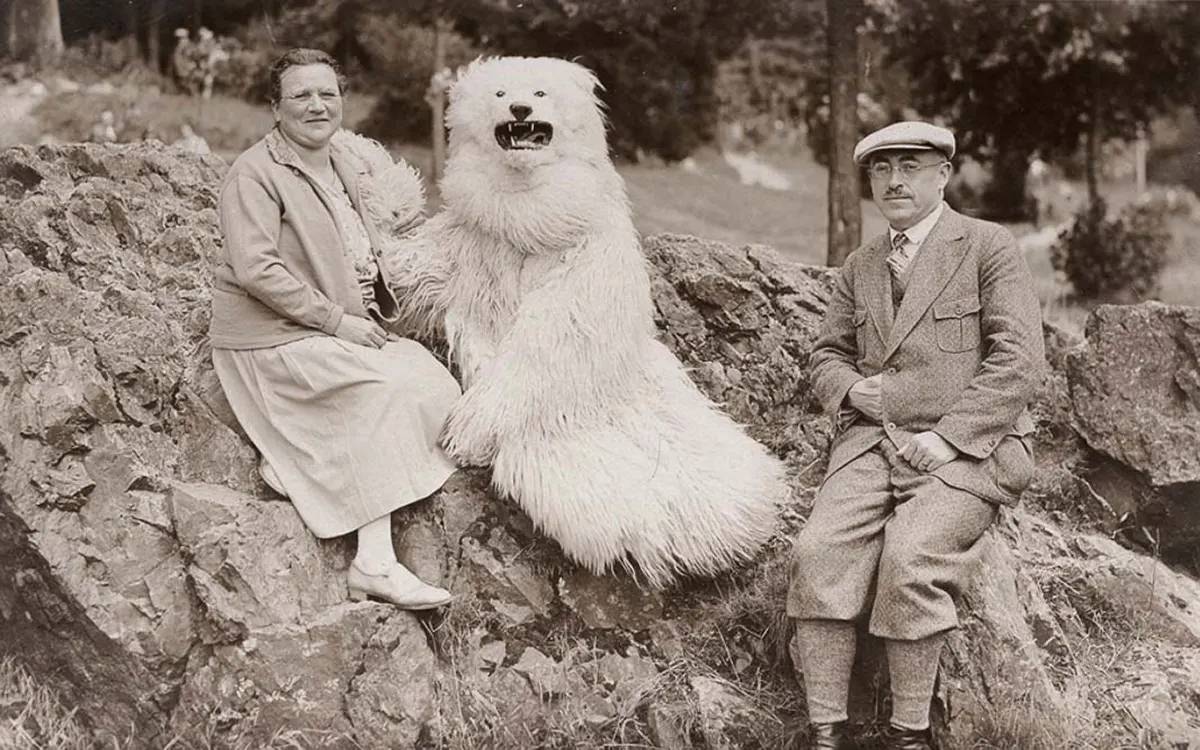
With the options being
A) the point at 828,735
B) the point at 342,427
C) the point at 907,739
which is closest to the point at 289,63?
the point at 342,427

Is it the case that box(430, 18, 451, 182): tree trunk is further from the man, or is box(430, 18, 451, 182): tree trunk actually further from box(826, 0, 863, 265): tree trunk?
the man

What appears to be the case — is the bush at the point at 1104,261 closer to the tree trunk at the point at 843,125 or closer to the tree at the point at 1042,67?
Answer: the tree at the point at 1042,67

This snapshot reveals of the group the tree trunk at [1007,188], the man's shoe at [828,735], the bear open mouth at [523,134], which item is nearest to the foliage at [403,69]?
the tree trunk at [1007,188]

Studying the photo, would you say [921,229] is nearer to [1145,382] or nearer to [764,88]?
[1145,382]

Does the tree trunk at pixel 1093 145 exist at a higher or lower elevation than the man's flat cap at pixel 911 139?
lower

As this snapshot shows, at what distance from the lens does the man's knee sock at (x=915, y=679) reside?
2.59 metres

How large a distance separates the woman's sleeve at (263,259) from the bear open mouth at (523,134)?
596 millimetres

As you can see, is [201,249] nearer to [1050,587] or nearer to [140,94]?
[1050,587]

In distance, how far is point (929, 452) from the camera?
8.95 feet

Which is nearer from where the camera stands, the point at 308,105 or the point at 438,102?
the point at 308,105

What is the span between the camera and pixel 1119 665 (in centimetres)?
308

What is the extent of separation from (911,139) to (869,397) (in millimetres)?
605

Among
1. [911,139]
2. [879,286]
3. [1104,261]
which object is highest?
[911,139]

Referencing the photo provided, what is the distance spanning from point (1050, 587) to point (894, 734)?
34.7 inches
